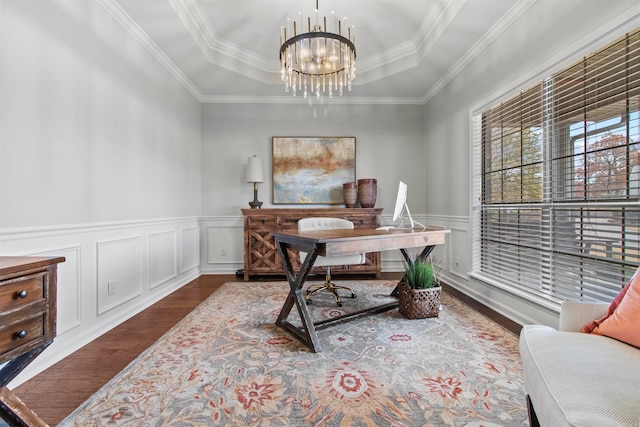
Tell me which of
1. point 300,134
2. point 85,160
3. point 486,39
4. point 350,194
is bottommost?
point 350,194

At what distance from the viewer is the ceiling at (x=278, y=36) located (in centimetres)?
251

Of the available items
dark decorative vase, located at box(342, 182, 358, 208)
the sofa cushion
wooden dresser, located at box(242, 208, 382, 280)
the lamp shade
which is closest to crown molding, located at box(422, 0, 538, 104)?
dark decorative vase, located at box(342, 182, 358, 208)

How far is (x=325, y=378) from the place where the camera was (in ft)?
5.22

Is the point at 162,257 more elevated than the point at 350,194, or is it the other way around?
the point at 350,194

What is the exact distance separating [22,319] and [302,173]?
3.45m

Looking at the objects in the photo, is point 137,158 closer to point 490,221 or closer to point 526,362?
point 526,362

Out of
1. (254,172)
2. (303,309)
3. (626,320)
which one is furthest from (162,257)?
(626,320)

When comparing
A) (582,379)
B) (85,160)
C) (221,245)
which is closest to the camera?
(582,379)

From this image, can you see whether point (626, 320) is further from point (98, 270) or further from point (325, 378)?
point (98, 270)

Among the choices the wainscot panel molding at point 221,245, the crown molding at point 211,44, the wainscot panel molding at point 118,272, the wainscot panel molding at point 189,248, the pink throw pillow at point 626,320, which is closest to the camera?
the pink throw pillow at point 626,320

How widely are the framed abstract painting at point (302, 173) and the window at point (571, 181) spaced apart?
2.13 m

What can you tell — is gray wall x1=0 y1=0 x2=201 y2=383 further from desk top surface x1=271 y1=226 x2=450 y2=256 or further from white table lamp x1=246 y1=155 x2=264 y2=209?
desk top surface x1=271 y1=226 x2=450 y2=256

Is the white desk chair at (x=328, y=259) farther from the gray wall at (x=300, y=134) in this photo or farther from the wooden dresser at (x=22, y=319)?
the wooden dresser at (x=22, y=319)

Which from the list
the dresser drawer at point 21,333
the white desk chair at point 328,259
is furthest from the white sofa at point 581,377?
the dresser drawer at point 21,333
